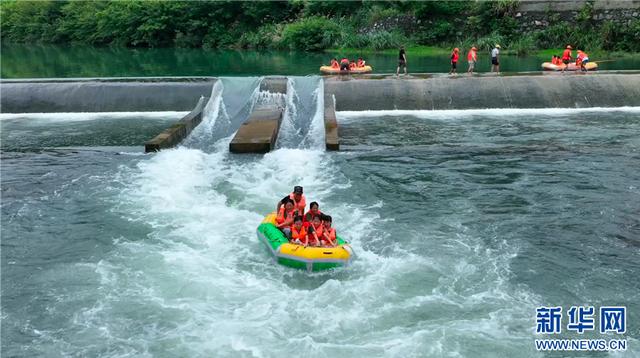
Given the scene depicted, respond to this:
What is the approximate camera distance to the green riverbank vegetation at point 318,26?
38.8 m

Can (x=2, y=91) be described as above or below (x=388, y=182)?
above

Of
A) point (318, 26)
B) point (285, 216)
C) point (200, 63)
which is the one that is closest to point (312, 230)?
point (285, 216)

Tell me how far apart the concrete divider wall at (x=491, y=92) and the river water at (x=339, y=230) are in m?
2.63

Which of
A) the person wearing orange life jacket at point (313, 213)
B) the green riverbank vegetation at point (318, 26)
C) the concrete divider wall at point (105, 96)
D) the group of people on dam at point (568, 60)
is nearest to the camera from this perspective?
the person wearing orange life jacket at point (313, 213)

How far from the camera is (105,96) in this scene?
77.6 ft

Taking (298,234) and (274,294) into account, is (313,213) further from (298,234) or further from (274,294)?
(274,294)

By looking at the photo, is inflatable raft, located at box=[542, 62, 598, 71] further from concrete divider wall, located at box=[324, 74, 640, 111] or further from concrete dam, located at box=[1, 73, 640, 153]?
concrete divider wall, located at box=[324, 74, 640, 111]

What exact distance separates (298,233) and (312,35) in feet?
122

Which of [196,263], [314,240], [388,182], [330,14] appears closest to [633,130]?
[388,182]

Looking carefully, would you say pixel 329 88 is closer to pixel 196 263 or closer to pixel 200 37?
pixel 196 263

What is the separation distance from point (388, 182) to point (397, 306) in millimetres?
5960

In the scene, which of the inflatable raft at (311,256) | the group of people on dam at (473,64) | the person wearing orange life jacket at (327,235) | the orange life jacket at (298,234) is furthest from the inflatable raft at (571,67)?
the orange life jacket at (298,234)

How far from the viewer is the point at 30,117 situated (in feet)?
75.2

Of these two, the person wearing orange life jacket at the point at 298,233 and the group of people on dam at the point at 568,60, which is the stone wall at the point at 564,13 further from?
the person wearing orange life jacket at the point at 298,233
